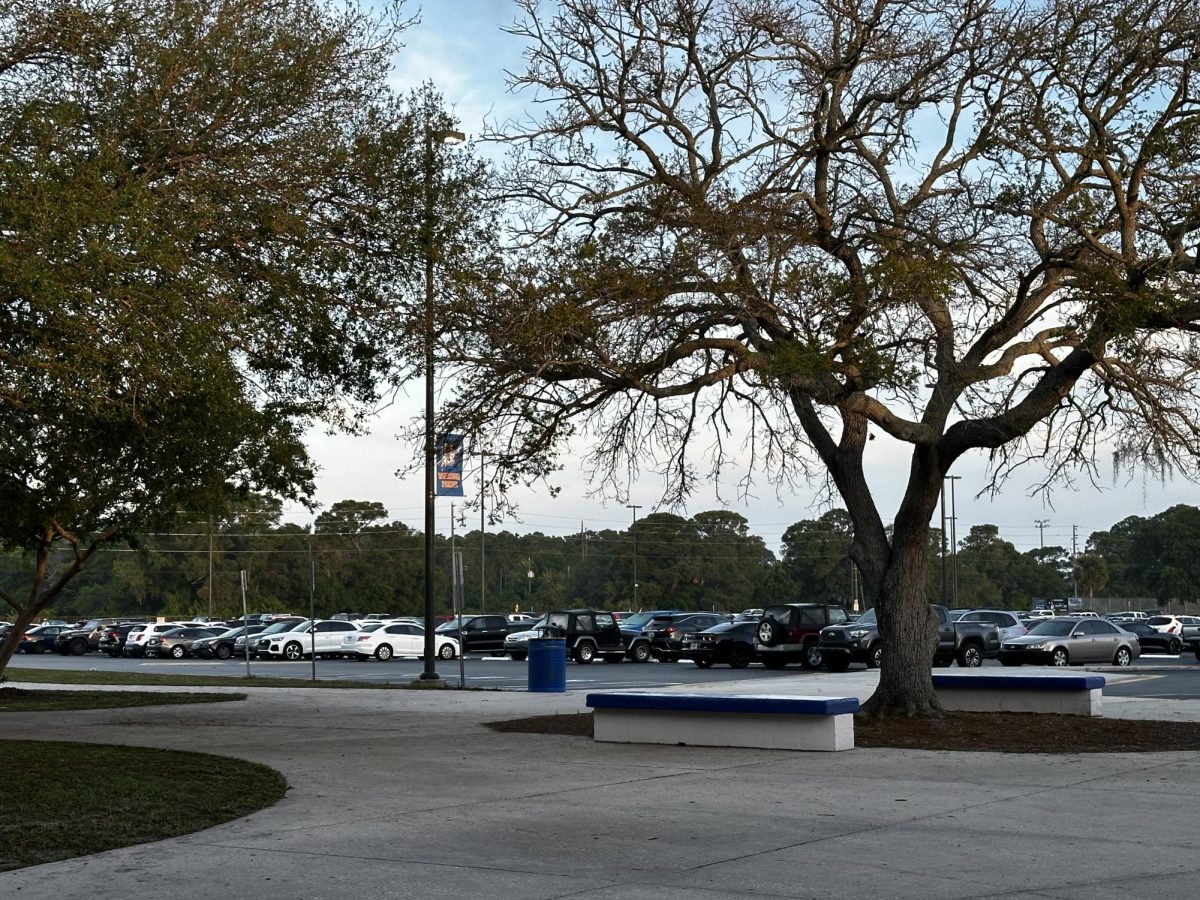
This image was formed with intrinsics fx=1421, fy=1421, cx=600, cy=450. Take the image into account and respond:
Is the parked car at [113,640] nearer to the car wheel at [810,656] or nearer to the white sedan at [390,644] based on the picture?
the white sedan at [390,644]

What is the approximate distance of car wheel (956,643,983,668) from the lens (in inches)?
1619

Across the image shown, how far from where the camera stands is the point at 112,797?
39.0ft

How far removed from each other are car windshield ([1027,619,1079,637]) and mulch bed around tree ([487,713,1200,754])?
70.1ft

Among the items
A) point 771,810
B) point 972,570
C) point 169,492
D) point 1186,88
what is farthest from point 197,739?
point 972,570

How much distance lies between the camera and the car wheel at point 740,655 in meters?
40.5

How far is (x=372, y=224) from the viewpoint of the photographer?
17.2 meters

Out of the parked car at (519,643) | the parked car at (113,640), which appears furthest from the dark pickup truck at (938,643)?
the parked car at (113,640)

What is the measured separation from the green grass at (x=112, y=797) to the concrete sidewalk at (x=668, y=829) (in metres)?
0.32

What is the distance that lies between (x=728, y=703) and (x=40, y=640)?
55.9 m

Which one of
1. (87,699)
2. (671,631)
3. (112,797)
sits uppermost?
(671,631)

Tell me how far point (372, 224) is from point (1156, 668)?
3074 cm

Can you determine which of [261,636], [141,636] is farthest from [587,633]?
[141,636]

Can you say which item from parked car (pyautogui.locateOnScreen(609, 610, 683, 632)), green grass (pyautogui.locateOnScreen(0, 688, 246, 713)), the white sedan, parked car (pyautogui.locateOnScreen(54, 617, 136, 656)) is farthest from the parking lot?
green grass (pyautogui.locateOnScreen(0, 688, 246, 713))

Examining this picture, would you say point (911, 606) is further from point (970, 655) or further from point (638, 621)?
point (638, 621)
